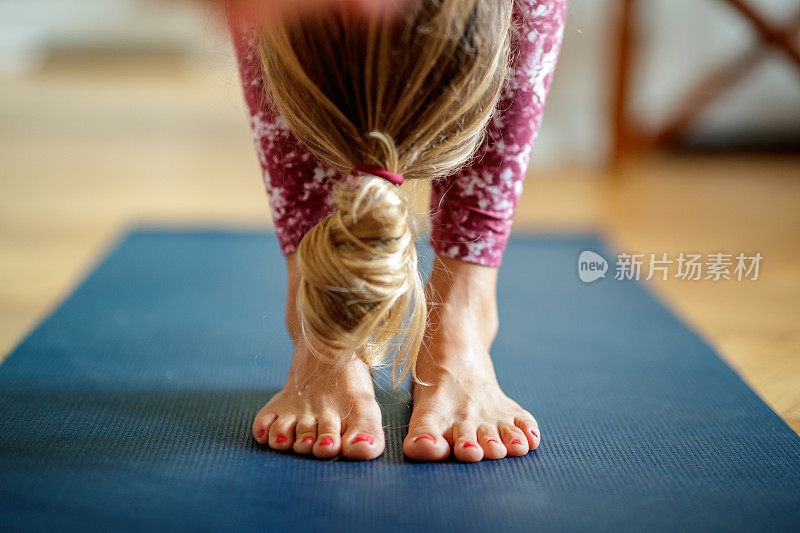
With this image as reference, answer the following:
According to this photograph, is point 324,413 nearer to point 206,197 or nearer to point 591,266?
point 591,266

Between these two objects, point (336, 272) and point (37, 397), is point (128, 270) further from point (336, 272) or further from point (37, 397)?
point (336, 272)

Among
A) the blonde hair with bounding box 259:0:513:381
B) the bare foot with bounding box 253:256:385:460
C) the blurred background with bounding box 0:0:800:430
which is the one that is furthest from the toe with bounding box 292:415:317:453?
the blurred background with bounding box 0:0:800:430

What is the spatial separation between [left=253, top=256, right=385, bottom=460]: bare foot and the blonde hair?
0.10m

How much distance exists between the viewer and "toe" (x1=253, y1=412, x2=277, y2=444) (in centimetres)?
79

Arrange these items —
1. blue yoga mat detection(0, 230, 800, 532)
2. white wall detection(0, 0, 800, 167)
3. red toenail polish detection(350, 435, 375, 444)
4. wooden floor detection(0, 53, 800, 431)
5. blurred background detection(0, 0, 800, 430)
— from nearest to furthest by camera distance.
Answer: blue yoga mat detection(0, 230, 800, 532), red toenail polish detection(350, 435, 375, 444), wooden floor detection(0, 53, 800, 431), blurred background detection(0, 0, 800, 430), white wall detection(0, 0, 800, 167)

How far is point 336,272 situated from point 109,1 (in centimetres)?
319

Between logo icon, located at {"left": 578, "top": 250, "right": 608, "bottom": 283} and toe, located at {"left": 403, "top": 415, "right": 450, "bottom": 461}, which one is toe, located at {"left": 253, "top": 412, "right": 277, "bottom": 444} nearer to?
toe, located at {"left": 403, "top": 415, "right": 450, "bottom": 461}

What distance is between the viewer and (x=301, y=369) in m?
0.85

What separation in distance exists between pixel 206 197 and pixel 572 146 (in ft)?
4.28

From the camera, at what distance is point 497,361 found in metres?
1.03

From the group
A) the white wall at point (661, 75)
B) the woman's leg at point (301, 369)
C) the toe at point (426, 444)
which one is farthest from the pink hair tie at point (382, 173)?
the white wall at point (661, 75)

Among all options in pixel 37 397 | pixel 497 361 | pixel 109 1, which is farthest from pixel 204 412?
pixel 109 1

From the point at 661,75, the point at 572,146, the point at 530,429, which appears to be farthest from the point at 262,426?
the point at 661,75

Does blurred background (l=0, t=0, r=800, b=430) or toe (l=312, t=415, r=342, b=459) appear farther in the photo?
blurred background (l=0, t=0, r=800, b=430)
